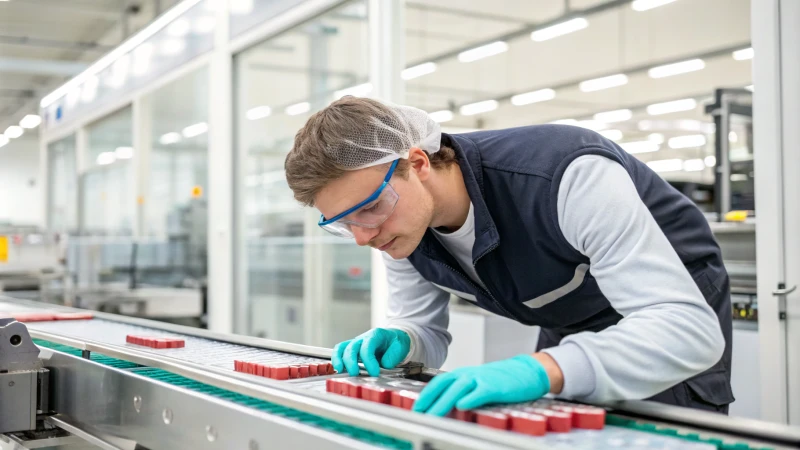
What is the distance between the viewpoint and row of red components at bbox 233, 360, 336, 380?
3.57 feet

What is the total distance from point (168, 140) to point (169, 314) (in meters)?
1.89

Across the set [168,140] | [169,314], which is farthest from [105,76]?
[169,314]

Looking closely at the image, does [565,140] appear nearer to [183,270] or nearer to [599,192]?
[599,192]

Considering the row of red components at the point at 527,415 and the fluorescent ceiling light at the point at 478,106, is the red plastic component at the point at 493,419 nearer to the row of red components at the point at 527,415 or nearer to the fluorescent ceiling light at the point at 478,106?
the row of red components at the point at 527,415

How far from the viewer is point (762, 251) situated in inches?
81.1

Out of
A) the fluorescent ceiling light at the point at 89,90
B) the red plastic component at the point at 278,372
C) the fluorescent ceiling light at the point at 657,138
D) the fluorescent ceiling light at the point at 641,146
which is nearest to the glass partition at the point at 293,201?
the red plastic component at the point at 278,372

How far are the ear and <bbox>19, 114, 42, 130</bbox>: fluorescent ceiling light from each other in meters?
14.3

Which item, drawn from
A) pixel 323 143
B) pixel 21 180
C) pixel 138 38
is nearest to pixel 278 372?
pixel 323 143

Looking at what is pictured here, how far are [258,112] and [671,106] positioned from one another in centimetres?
612

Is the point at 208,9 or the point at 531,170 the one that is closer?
the point at 531,170

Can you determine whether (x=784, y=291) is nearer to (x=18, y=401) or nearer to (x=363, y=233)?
(x=363, y=233)

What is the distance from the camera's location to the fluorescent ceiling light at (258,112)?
424cm

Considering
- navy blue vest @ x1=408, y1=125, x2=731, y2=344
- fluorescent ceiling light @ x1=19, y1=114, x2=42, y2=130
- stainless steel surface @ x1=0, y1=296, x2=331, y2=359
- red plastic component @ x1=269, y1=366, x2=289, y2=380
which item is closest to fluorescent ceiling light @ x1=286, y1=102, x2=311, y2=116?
stainless steel surface @ x1=0, y1=296, x2=331, y2=359

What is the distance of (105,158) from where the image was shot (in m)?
7.18
